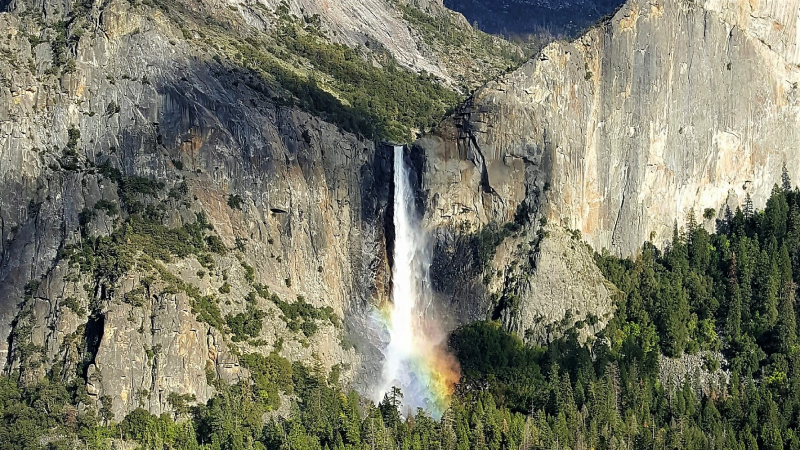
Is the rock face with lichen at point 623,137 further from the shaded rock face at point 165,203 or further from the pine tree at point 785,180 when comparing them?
the shaded rock face at point 165,203

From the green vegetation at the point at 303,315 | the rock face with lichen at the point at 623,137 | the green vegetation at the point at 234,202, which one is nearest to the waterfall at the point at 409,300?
the rock face with lichen at the point at 623,137

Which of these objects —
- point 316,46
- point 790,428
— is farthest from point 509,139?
point 316,46

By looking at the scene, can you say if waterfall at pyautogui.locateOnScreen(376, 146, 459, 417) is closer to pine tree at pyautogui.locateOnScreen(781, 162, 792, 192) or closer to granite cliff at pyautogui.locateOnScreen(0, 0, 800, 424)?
granite cliff at pyautogui.locateOnScreen(0, 0, 800, 424)

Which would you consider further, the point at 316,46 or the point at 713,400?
the point at 316,46

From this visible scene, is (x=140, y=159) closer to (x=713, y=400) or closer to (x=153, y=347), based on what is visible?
(x=153, y=347)

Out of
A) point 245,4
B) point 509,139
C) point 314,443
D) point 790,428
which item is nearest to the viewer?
point 314,443

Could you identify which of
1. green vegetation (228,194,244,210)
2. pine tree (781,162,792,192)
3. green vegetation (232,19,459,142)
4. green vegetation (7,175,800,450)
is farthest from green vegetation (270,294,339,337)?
pine tree (781,162,792,192)

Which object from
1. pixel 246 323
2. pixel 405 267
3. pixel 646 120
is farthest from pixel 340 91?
pixel 246 323
